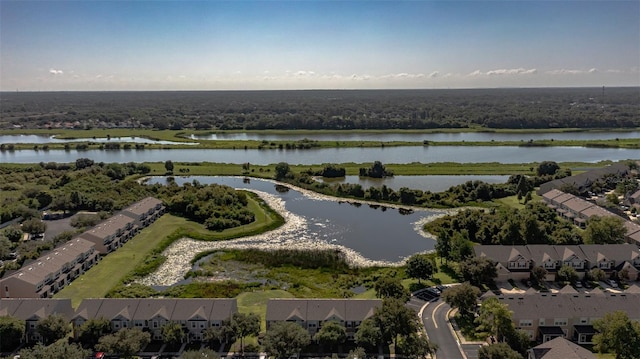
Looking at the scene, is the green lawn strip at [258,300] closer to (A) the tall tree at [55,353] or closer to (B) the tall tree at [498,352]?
(A) the tall tree at [55,353]

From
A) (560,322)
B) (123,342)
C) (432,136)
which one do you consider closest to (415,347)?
(560,322)

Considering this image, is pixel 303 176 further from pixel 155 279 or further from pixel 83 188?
pixel 155 279

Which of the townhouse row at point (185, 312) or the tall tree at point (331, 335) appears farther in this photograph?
the townhouse row at point (185, 312)

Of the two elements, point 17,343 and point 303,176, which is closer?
point 17,343

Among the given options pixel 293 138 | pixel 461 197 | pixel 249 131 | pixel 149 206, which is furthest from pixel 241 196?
pixel 249 131

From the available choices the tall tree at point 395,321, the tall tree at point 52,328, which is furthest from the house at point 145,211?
the tall tree at point 395,321

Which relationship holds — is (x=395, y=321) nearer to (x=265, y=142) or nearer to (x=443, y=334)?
(x=443, y=334)
